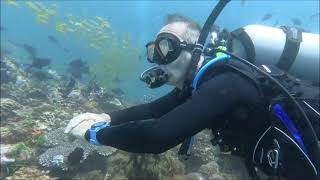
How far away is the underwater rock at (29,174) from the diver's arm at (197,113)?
446cm

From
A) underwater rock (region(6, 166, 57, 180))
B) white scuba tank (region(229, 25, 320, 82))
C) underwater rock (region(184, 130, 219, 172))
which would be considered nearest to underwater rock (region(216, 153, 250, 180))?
underwater rock (region(184, 130, 219, 172))

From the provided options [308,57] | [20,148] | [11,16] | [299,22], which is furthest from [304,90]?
[11,16]

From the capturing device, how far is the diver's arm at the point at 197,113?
3053 mm

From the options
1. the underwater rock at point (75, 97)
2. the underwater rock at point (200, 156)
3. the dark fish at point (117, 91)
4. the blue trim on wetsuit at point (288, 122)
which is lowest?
the blue trim on wetsuit at point (288, 122)

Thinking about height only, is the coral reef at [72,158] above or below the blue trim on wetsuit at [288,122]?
above

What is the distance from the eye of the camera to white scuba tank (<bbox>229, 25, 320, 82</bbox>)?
13.1ft

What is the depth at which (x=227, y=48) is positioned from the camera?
157 inches

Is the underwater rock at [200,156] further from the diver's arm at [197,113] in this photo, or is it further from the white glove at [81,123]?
the diver's arm at [197,113]

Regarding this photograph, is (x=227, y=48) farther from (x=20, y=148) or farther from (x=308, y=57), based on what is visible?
(x=20, y=148)

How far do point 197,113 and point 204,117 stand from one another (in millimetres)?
69

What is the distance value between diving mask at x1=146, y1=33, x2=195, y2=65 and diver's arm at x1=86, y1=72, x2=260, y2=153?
2.07ft

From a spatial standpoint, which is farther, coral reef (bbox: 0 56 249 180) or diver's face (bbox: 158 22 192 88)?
coral reef (bbox: 0 56 249 180)

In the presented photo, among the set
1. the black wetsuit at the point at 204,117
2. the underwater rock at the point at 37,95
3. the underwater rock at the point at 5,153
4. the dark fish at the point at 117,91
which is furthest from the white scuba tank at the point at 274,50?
the dark fish at the point at 117,91

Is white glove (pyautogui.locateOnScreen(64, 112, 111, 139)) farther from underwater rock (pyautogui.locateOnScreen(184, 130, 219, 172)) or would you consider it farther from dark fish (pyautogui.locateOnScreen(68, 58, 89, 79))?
dark fish (pyautogui.locateOnScreen(68, 58, 89, 79))
